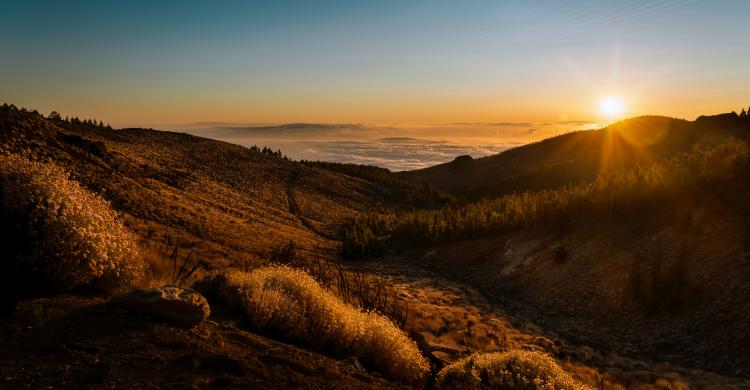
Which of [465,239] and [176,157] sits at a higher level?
[176,157]

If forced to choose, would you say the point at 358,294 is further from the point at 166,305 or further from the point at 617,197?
the point at 617,197

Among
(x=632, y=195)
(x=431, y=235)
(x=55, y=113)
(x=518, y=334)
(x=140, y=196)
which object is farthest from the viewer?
(x=55, y=113)

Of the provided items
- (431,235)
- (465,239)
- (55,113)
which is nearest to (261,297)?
(465,239)

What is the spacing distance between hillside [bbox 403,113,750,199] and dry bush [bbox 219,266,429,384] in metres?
36.8

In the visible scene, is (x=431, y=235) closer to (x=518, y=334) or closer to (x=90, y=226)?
(x=518, y=334)

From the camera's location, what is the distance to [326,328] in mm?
6777

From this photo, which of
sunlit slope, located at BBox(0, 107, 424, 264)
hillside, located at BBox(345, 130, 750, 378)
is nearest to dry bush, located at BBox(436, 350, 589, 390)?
hillside, located at BBox(345, 130, 750, 378)

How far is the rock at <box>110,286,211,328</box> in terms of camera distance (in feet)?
18.9

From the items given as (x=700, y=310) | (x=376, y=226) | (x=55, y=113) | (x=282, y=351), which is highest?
(x=55, y=113)

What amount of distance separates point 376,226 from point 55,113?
27.1m

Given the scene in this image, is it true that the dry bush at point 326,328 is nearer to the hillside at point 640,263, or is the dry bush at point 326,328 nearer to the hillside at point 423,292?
the hillside at point 423,292

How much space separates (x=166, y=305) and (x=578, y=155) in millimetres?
68013

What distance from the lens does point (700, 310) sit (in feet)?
34.3

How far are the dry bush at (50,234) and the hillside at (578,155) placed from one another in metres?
38.6
